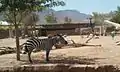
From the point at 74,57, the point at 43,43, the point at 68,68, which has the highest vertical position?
the point at 68,68

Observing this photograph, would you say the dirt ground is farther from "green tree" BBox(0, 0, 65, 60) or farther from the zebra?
"green tree" BBox(0, 0, 65, 60)

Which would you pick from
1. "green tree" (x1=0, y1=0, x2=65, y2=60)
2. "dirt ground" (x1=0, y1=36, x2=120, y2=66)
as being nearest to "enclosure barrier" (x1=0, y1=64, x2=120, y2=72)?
"dirt ground" (x1=0, y1=36, x2=120, y2=66)

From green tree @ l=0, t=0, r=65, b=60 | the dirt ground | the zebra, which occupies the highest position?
green tree @ l=0, t=0, r=65, b=60

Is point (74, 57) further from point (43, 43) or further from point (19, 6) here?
point (19, 6)

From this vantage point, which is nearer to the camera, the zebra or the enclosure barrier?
the enclosure barrier

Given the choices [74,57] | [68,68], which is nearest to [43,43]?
[74,57]

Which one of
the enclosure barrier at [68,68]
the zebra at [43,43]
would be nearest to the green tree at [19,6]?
the zebra at [43,43]

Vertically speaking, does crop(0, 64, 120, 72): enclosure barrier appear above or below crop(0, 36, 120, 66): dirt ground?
above

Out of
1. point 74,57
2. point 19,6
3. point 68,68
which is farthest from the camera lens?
point 74,57

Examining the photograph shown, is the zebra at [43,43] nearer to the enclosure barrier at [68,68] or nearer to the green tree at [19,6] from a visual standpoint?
the green tree at [19,6]

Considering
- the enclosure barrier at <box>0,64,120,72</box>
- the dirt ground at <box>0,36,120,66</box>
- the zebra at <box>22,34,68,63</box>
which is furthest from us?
the zebra at <box>22,34,68,63</box>

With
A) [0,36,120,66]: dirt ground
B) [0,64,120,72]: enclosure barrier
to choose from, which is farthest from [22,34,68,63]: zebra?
[0,64,120,72]: enclosure barrier

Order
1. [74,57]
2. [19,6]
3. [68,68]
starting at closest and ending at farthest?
[68,68] < [19,6] < [74,57]

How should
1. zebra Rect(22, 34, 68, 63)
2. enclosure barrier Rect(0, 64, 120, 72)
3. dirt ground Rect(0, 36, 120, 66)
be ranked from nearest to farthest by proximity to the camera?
enclosure barrier Rect(0, 64, 120, 72)
dirt ground Rect(0, 36, 120, 66)
zebra Rect(22, 34, 68, 63)
